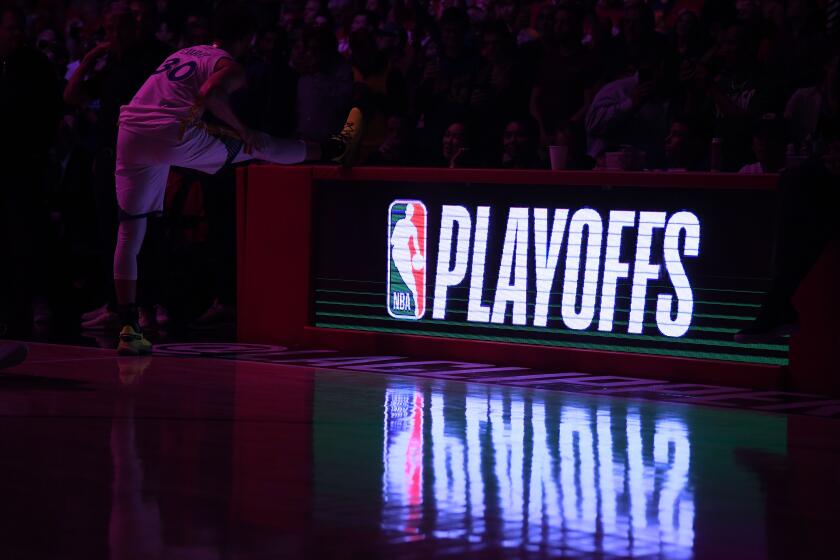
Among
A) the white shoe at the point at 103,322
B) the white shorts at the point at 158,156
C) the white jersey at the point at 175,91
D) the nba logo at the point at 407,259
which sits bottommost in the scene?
the white shoe at the point at 103,322

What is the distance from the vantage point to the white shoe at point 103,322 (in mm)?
11039

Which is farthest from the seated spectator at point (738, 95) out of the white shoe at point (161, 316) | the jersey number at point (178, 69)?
the white shoe at point (161, 316)

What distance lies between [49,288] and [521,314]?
5.21 meters

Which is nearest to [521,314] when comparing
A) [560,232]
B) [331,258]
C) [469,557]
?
[560,232]

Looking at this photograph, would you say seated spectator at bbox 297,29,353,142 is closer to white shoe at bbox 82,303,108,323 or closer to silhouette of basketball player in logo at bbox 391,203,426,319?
white shoe at bbox 82,303,108,323

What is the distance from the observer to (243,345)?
388 inches

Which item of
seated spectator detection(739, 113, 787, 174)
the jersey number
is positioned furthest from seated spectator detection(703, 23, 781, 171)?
the jersey number

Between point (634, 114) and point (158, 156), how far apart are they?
3800 millimetres

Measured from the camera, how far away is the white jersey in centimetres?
877

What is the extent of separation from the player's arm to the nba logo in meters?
1.32

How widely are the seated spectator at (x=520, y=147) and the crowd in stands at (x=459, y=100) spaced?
0.01m

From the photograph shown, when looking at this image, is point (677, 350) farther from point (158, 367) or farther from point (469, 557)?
point (469, 557)

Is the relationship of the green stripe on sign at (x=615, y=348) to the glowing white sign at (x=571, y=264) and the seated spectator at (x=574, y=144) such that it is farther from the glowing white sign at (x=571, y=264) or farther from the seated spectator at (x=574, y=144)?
the seated spectator at (x=574, y=144)

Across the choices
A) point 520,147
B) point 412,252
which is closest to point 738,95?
point 520,147
